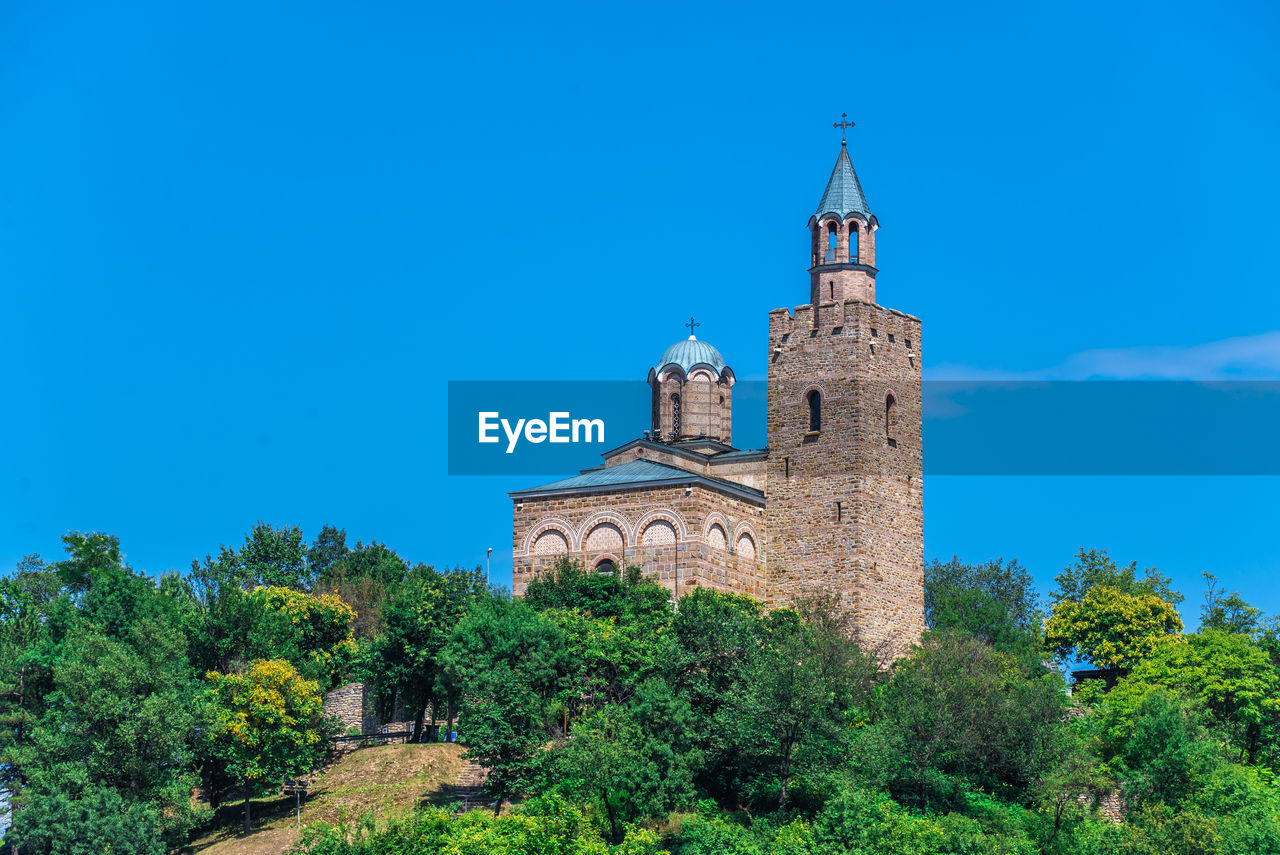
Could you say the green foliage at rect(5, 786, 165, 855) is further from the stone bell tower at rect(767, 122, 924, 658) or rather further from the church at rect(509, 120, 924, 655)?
the stone bell tower at rect(767, 122, 924, 658)

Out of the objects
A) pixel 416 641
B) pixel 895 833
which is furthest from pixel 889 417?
pixel 895 833

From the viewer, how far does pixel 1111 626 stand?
234ft

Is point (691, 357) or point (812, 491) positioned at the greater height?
point (691, 357)

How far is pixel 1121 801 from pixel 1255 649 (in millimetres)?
7993

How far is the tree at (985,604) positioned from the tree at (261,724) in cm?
2497

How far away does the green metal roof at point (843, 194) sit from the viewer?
6919 centimetres

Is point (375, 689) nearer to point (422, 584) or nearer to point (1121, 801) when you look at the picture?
point (422, 584)

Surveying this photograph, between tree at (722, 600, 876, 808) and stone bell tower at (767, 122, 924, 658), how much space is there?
8483 millimetres

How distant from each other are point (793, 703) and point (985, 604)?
27.0 metres

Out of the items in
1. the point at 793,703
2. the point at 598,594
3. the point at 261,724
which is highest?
the point at 598,594

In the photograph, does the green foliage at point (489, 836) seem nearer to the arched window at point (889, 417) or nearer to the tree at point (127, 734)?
the tree at point (127, 734)

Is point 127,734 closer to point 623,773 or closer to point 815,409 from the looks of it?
point 623,773

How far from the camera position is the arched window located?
68375mm

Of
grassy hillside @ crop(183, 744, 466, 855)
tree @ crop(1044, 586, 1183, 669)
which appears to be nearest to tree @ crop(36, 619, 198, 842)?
grassy hillside @ crop(183, 744, 466, 855)
